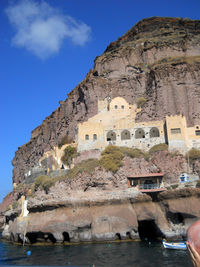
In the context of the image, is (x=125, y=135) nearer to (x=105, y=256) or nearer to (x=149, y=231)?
(x=149, y=231)

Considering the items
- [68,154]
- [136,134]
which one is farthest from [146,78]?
[68,154]

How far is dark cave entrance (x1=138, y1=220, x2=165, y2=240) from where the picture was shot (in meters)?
38.3

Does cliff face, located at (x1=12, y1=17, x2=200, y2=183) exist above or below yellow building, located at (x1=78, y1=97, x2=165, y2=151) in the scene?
above

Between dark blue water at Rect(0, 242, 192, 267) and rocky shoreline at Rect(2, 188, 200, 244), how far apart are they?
7.66 feet

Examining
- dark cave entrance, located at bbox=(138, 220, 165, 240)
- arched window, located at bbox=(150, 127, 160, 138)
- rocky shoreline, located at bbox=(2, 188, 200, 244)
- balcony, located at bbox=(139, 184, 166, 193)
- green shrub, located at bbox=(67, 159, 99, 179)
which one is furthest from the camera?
arched window, located at bbox=(150, 127, 160, 138)

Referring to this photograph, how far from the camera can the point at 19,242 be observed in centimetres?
4309

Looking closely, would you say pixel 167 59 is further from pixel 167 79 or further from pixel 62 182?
pixel 62 182

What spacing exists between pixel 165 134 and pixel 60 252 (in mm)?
29155

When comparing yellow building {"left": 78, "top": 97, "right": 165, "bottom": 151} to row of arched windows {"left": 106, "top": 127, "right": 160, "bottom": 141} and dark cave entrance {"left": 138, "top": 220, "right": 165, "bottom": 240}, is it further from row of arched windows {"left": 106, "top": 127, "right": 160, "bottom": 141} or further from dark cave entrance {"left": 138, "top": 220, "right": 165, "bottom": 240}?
dark cave entrance {"left": 138, "top": 220, "right": 165, "bottom": 240}

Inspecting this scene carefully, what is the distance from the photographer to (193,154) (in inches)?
1750

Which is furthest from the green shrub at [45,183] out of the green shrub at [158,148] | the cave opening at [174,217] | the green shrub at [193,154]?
the green shrub at [193,154]

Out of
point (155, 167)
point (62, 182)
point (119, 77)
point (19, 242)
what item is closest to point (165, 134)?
point (155, 167)

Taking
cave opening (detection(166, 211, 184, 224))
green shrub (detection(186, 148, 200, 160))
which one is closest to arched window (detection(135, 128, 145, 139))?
green shrub (detection(186, 148, 200, 160))

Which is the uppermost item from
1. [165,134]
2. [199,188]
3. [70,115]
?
[70,115]
